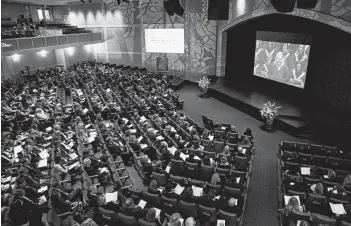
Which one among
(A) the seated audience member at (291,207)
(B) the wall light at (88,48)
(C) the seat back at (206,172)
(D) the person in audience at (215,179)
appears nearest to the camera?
(A) the seated audience member at (291,207)

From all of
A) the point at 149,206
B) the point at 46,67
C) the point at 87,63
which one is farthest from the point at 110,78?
the point at 149,206

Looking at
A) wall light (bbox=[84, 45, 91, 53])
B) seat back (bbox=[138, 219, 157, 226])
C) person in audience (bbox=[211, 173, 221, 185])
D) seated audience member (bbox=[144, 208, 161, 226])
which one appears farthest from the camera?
wall light (bbox=[84, 45, 91, 53])

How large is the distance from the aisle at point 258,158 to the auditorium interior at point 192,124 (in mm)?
47

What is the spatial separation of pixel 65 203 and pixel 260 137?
342 inches

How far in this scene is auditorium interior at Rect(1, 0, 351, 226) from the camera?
22.7 feet

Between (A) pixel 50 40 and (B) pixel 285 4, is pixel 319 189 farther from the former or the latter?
(A) pixel 50 40

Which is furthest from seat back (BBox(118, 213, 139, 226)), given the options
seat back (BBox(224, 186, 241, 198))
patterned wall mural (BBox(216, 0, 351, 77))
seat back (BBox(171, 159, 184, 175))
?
patterned wall mural (BBox(216, 0, 351, 77))

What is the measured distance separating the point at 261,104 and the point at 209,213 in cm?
966

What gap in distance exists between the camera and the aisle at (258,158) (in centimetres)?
749

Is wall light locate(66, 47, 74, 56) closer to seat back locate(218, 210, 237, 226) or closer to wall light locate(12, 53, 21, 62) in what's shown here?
wall light locate(12, 53, 21, 62)

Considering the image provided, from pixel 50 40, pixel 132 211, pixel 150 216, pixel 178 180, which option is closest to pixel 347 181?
pixel 178 180

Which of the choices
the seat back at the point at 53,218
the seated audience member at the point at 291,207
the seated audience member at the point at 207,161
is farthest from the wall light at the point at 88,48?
the seated audience member at the point at 291,207

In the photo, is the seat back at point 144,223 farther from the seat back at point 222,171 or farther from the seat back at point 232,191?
the seat back at point 222,171

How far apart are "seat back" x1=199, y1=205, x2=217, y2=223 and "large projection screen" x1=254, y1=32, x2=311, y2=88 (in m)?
10.6
